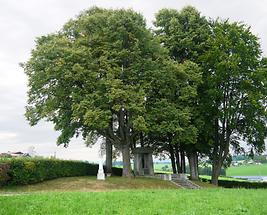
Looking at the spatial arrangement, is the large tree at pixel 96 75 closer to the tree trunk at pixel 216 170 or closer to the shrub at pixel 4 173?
the shrub at pixel 4 173

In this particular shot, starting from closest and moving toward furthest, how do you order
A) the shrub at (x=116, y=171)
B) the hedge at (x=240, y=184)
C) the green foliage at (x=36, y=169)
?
the green foliage at (x=36, y=169) < the shrub at (x=116, y=171) < the hedge at (x=240, y=184)

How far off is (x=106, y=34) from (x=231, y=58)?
557 inches

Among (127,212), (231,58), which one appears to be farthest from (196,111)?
(127,212)

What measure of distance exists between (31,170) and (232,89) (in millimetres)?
24430

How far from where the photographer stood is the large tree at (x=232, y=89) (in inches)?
1654

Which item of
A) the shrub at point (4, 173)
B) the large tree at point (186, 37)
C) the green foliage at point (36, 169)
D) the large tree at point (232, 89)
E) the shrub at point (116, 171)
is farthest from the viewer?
the shrub at point (116, 171)

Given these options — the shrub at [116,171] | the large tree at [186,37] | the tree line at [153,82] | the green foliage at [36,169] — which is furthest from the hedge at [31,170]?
the large tree at [186,37]

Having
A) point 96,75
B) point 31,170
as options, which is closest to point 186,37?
point 96,75

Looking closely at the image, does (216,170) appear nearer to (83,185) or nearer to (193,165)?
(193,165)

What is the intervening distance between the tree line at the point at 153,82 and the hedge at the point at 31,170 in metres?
4.38

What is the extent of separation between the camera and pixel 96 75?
36000 mm

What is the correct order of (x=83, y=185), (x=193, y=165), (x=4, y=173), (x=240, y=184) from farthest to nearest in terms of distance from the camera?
1. (x=240, y=184)
2. (x=193, y=165)
3. (x=83, y=185)
4. (x=4, y=173)

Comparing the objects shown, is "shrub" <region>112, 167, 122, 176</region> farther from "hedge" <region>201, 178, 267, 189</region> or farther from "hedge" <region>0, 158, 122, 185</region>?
"hedge" <region>201, 178, 267, 189</region>

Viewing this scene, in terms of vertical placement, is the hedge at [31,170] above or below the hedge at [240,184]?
above
